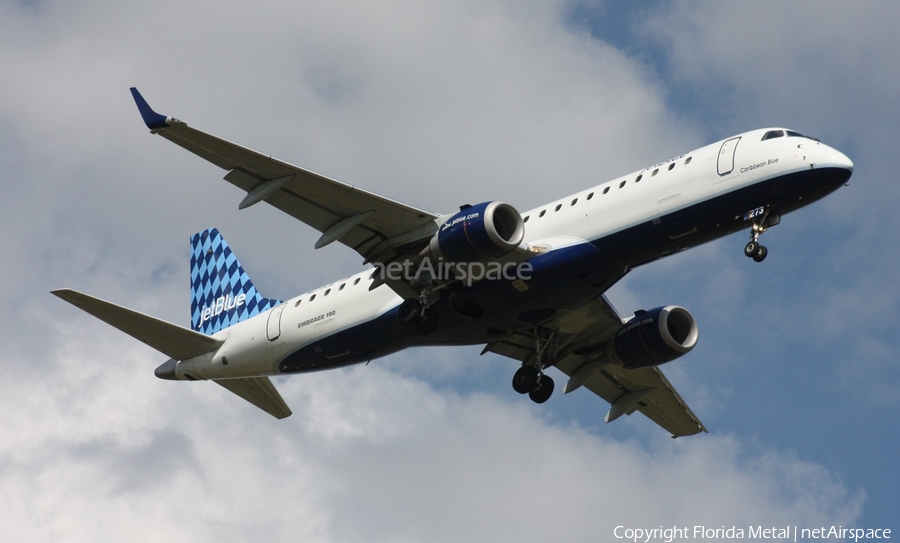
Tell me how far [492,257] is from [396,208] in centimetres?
320

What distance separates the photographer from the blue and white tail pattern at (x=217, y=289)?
1622 inches

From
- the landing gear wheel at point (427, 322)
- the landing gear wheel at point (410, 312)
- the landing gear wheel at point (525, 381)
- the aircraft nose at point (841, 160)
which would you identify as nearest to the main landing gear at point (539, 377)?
the landing gear wheel at point (525, 381)

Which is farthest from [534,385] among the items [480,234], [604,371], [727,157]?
[727,157]

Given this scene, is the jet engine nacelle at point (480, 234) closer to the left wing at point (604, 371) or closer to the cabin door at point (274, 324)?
the left wing at point (604, 371)

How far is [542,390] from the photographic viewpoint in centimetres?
3766

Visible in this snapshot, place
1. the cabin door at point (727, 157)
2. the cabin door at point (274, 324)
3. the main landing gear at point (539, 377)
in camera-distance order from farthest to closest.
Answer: the cabin door at point (274, 324), the main landing gear at point (539, 377), the cabin door at point (727, 157)

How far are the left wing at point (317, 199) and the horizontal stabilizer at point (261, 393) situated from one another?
27.3ft

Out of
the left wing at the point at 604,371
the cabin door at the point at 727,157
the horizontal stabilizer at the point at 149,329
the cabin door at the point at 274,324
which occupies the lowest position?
the horizontal stabilizer at the point at 149,329

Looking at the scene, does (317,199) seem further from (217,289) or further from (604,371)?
(604,371)

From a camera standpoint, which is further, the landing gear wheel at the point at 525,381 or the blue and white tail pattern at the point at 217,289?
the blue and white tail pattern at the point at 217,289

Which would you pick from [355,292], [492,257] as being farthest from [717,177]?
[355,292]

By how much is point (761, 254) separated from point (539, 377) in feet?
30.9

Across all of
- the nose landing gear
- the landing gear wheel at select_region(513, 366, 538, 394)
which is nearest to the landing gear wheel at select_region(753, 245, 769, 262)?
the nose landing gear

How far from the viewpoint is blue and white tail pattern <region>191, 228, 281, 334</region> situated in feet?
135
